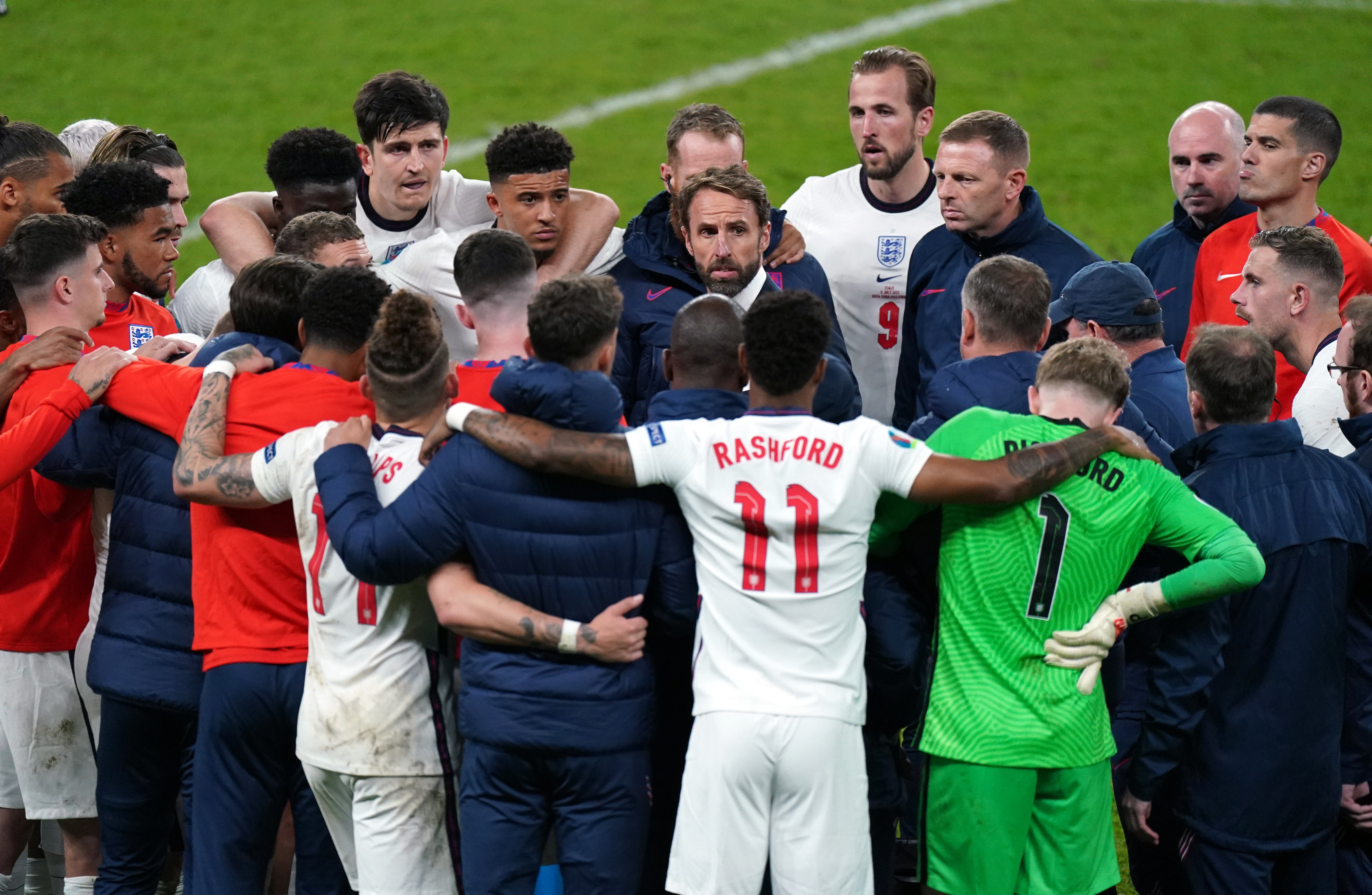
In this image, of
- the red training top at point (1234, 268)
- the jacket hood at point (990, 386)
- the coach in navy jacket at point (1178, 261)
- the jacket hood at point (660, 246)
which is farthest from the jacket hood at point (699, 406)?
the coach in navy jacket at point (1178, 261)

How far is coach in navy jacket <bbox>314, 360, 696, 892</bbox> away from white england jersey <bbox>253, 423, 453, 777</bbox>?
0.14m

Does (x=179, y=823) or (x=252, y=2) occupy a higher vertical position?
(x=252, y=2)

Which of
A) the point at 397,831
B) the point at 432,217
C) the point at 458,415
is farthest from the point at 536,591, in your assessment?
the point at 432,217

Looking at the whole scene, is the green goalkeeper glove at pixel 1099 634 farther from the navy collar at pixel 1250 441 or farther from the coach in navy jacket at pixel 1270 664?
the navy collar at pixel 1250 441

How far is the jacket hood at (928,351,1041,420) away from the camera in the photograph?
3.99 m

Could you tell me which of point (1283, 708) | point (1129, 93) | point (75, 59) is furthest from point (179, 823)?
point (1129, 93)

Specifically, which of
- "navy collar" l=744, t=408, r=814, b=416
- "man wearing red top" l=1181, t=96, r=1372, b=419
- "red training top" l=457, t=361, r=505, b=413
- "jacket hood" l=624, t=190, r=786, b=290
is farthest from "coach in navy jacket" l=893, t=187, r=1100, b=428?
"red training top" l=457, t=361, r=505, b=413

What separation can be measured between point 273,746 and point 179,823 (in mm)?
1223

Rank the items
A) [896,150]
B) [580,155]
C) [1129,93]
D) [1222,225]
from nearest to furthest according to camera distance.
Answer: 1. [896,150]
2. [1222,225]
3. [580,155]
4. [1129,93]

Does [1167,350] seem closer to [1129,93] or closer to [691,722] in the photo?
[691,722]

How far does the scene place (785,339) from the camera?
3.52 meters

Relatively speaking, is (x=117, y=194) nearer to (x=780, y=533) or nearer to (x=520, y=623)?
(x=520, y=623)

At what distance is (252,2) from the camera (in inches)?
613

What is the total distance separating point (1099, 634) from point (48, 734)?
3.24m
